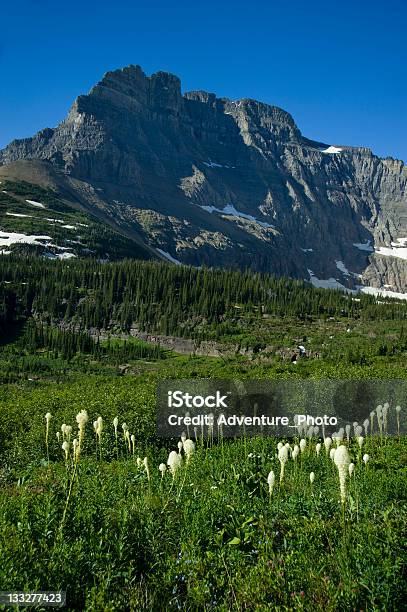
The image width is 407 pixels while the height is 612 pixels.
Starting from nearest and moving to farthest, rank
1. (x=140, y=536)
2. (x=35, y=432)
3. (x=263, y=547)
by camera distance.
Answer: (x=263, y=547)
(x=140, y=536)
(x=35, y=432)

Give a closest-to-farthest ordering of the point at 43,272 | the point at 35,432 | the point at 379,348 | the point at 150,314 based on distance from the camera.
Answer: the point at 35,432
the point at 379,348
the point at 150,314
the point at 43,272

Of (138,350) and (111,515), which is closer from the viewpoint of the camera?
(111,515)

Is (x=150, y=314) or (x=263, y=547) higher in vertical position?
(x=263, y=547)

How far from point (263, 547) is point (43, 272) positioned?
135 m

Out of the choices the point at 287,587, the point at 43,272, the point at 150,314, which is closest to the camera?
the point at 287,587

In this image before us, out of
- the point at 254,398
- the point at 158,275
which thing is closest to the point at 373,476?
the point at 254,398

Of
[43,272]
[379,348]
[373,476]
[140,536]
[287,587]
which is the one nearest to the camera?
[287,587]

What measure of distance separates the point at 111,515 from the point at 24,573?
209 centimetres

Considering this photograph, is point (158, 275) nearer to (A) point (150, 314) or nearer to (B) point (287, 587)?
(A) point (150, 314)

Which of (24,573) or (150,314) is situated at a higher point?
(24,573)

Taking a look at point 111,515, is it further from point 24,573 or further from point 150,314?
point 150,314

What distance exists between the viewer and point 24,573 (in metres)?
5.05

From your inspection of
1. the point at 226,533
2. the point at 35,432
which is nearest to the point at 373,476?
the point at 226,533

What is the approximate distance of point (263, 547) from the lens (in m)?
6.14
